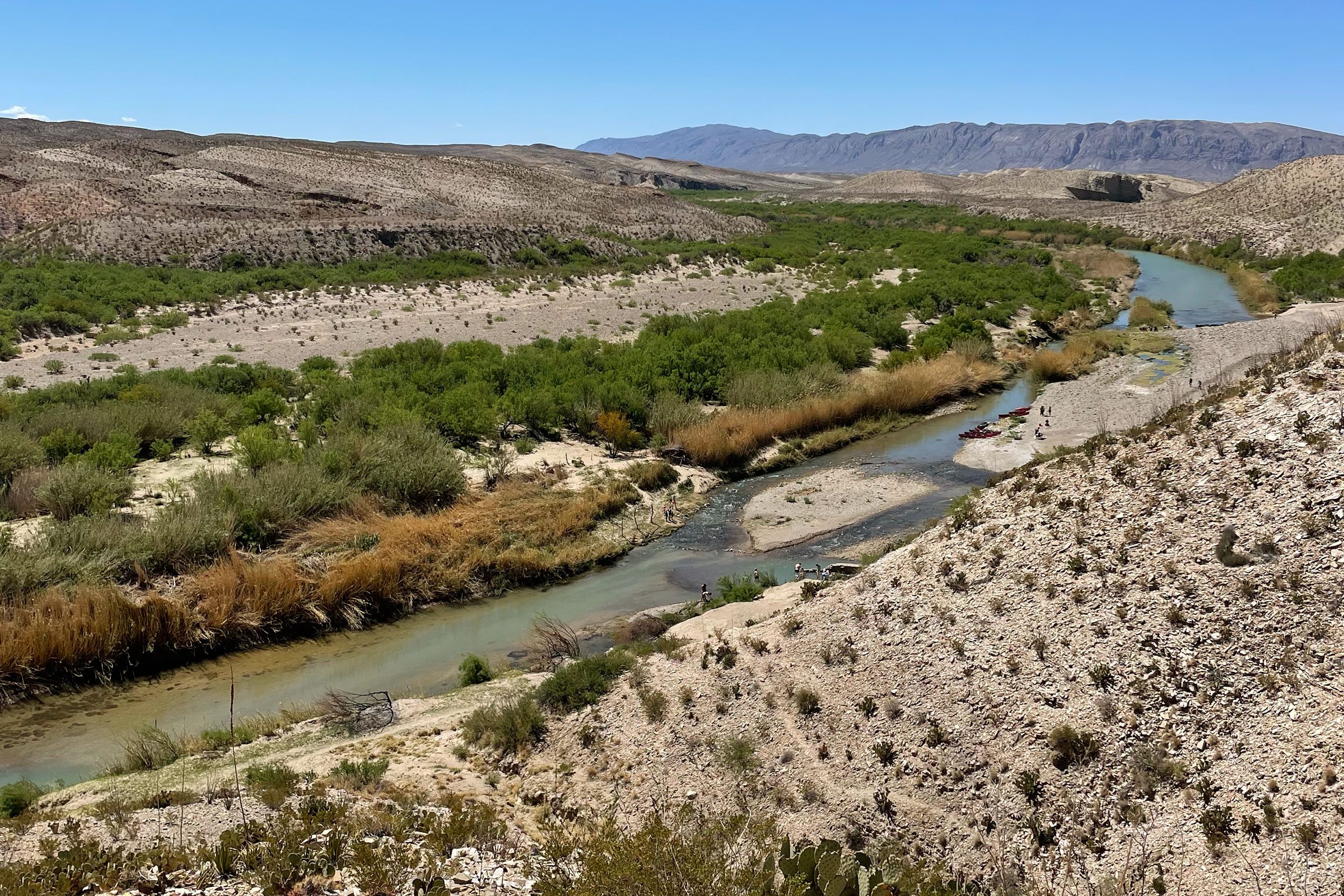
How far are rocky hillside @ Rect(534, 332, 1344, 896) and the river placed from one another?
400 cm

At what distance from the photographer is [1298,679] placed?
8.69 meters

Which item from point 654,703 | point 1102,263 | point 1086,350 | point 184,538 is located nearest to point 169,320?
point 184,538

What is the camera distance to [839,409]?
27.2 metres

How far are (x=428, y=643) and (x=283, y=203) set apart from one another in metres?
54.5

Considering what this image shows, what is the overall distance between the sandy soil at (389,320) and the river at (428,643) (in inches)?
653

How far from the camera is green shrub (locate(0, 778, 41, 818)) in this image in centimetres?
946

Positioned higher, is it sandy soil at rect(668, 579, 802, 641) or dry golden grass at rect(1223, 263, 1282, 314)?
dry golden grass at rect(1223, 263, 1282, 314)

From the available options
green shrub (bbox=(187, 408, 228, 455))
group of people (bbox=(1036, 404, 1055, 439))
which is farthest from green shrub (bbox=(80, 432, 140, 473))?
group of people (bbox=(1036, 404, 1055, 439))

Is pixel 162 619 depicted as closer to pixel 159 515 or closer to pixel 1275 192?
pixel 159 515

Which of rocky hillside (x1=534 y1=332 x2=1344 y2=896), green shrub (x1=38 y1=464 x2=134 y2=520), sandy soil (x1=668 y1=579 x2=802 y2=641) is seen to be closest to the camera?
rocky hillside (x1=534 y1=332 x2=1344 y2=896)

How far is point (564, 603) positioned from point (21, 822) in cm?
945

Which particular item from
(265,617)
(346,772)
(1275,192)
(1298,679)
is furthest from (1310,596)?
(1275,192)

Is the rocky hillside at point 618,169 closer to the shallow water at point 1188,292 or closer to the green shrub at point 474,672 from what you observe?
the shallow water at point 1188,292

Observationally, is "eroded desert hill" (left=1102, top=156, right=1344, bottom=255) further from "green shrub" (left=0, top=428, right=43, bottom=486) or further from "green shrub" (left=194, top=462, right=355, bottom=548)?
"green shrub" (left=0, top=428, right=43, bottom=486)
